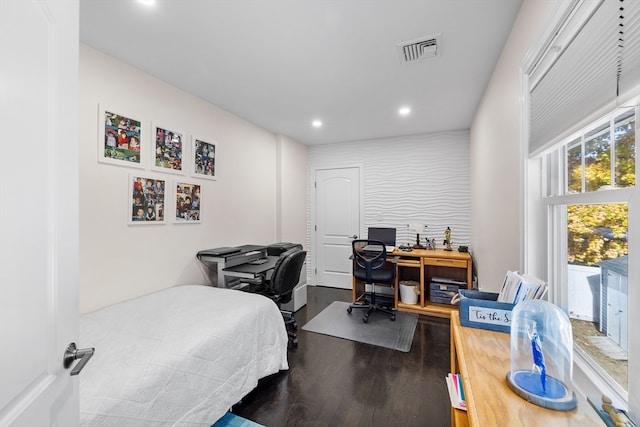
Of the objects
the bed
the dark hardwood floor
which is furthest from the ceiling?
the dark hardwood floor

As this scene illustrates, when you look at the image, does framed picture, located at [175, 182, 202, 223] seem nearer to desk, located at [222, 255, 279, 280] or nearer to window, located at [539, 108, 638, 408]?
desk, located at [222, 255, 279, 280]

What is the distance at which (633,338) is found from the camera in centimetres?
73

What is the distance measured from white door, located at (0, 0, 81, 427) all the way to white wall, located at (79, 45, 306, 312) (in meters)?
1.51

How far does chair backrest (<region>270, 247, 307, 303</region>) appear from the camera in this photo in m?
2.55

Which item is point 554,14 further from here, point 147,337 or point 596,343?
point 147,337

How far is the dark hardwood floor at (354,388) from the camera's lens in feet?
5.65

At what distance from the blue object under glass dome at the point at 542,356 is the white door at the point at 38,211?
1.28m

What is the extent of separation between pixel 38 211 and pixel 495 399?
133 cm

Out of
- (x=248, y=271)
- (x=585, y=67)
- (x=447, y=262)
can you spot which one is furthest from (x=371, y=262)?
(x=585, y=67)

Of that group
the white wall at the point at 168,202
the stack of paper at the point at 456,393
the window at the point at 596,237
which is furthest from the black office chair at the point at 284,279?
the window at the point at 596,237

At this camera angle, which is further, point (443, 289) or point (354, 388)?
point (443, 289)

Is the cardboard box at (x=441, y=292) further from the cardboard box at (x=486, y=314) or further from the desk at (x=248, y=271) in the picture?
the cardboard box at (x=486, y=314)

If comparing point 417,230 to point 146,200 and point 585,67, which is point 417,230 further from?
point 146,200

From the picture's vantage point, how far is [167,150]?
8.31ft
